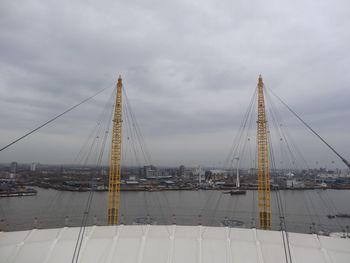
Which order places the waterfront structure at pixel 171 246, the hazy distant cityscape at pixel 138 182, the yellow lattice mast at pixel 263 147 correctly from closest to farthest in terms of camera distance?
the waterfront structure at pixel 171 246 → the yellow lattice mast at pixel 263 147 → the hazy distant cityscape at pixel 138 182

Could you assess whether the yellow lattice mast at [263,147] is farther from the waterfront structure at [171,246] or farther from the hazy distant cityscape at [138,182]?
the hazy distant cityscape at [138,182]

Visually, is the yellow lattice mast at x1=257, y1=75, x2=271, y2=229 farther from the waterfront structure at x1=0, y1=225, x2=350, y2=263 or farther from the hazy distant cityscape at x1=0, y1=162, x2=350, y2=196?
the hazy distant cityscape at x1=0, y1=162, x2=350, y2=196

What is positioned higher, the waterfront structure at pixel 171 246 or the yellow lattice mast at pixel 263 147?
the yellow lattice mast at pixel 263 147

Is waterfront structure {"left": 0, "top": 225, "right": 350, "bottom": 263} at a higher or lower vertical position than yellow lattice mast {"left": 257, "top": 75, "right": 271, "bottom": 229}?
lower

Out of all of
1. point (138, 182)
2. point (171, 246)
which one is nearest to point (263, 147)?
point (171, 246)

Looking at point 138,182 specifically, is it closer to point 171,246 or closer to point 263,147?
point 263,147

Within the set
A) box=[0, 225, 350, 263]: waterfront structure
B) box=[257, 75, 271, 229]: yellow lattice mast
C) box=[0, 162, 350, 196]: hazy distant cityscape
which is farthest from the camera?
box=[0, 162, 350, 196]: hazy distant cityscape

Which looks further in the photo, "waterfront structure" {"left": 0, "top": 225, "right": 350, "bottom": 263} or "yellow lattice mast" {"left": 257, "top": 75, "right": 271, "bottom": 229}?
"yellow lattice mast" {"left": 257, "top": 75, "right": 271, "bottom": 229}

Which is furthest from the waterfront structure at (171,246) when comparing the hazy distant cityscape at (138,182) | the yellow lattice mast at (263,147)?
the hazy distant cityscape at (138,182)

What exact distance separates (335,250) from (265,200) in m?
4.98

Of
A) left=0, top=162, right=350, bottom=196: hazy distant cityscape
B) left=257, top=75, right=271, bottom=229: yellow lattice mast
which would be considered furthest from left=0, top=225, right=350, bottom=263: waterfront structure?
left=0, top=162, right=350, bottom=196: hazy distant cityscape

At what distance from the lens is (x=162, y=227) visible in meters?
3.84

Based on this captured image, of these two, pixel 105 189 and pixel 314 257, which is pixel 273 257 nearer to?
pixel 314 257

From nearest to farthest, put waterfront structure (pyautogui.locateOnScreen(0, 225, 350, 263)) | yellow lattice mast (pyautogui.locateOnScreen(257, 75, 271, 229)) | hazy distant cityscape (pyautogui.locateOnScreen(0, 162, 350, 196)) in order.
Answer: waterfront structure (pyautogui.locateOnScreen(0, 225, 350, 263)) → yellow lattice mast (pyautogui.locateOnScreen(257, 75, 271, 229)) → hazy distant cityscape (pyautogui.locateOnScreen(0, 162, 350, 196))
